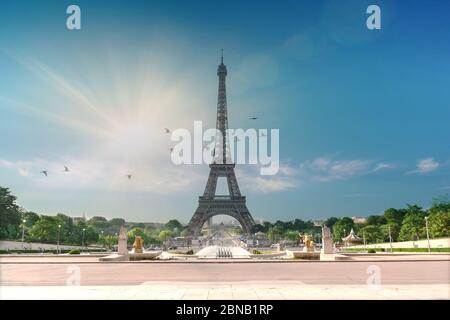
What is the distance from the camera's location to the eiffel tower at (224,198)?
112875 mm

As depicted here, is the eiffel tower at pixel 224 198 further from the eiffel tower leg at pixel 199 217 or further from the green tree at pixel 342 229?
the green tree at pixel 342 229

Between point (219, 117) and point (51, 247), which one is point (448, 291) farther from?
point (219, 117)

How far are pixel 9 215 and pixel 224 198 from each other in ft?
185

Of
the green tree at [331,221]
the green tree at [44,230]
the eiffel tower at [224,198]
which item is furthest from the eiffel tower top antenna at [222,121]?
the green tree at [331,221]

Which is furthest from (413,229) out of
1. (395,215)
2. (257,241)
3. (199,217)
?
(199,217)

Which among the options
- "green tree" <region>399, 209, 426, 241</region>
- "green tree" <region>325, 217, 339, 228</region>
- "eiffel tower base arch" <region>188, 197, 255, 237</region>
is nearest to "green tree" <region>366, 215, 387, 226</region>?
"green tree" <region>325, 217, 339, 228</region>

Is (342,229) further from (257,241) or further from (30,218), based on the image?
(30,218)

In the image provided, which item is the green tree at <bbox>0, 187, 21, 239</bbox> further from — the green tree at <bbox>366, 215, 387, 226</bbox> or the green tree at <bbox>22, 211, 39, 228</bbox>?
the green tree at <bbox>366, 215, 387, 226</bbox>

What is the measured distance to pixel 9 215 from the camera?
89.2 m

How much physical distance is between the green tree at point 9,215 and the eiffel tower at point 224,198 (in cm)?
4407

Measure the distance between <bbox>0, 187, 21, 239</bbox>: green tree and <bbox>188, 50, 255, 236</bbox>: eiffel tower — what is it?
145 feet

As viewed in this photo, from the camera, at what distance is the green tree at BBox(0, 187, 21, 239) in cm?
8614

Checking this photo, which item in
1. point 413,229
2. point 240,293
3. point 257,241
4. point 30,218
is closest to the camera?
point 240,293
